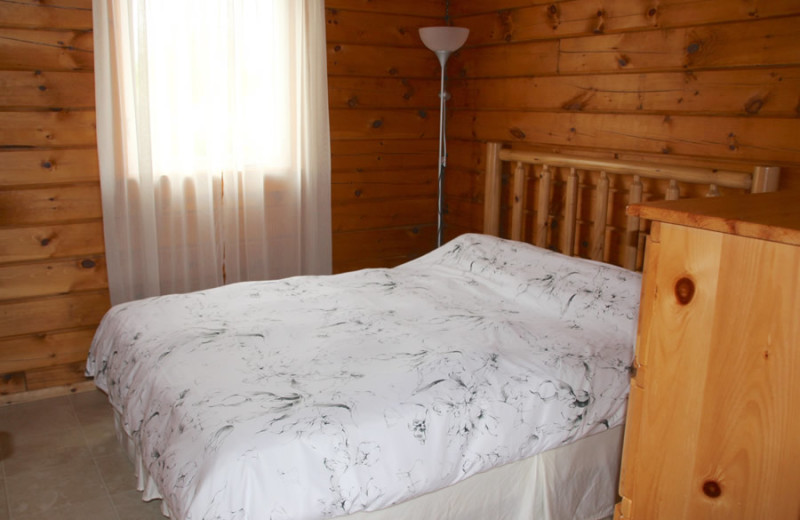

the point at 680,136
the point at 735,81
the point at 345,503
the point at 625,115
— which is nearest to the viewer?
the point at 345,503

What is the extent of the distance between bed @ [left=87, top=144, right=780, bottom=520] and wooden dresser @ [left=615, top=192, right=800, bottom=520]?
33.0 inches

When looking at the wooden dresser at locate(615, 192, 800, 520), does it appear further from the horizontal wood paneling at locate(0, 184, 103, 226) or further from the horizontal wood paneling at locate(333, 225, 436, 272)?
the horizontal wood paneling at locate(333, 225, 436, 272)

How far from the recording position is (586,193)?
3100mm

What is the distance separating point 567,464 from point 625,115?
1542mm

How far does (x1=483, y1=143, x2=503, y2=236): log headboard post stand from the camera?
3393 millimetres

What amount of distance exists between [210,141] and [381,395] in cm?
184

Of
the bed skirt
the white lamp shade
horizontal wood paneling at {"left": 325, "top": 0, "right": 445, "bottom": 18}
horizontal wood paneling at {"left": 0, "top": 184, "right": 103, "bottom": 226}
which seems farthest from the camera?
horizontal wood paneling at {"left": 325, "top": 0, "right": 445, "bottom": 18}

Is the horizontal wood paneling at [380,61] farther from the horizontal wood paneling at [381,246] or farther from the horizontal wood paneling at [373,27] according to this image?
the horizontal wood paneling at [381,246]

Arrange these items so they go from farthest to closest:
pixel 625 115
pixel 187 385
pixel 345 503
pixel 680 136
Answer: pixel 625 115 < pixel 680 136 < pixel 187 385 < pixel 345 503

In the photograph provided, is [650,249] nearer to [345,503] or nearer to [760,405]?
[760,405]

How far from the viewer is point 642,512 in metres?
0.96

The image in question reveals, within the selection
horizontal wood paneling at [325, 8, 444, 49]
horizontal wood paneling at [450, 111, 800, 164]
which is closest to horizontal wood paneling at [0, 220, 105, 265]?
horizontal wood paneling at [325, 8, 444, 49]

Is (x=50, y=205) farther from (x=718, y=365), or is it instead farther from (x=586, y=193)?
(x=718, y=365)

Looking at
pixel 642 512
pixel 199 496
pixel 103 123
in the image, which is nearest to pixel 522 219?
pixel 103 123
